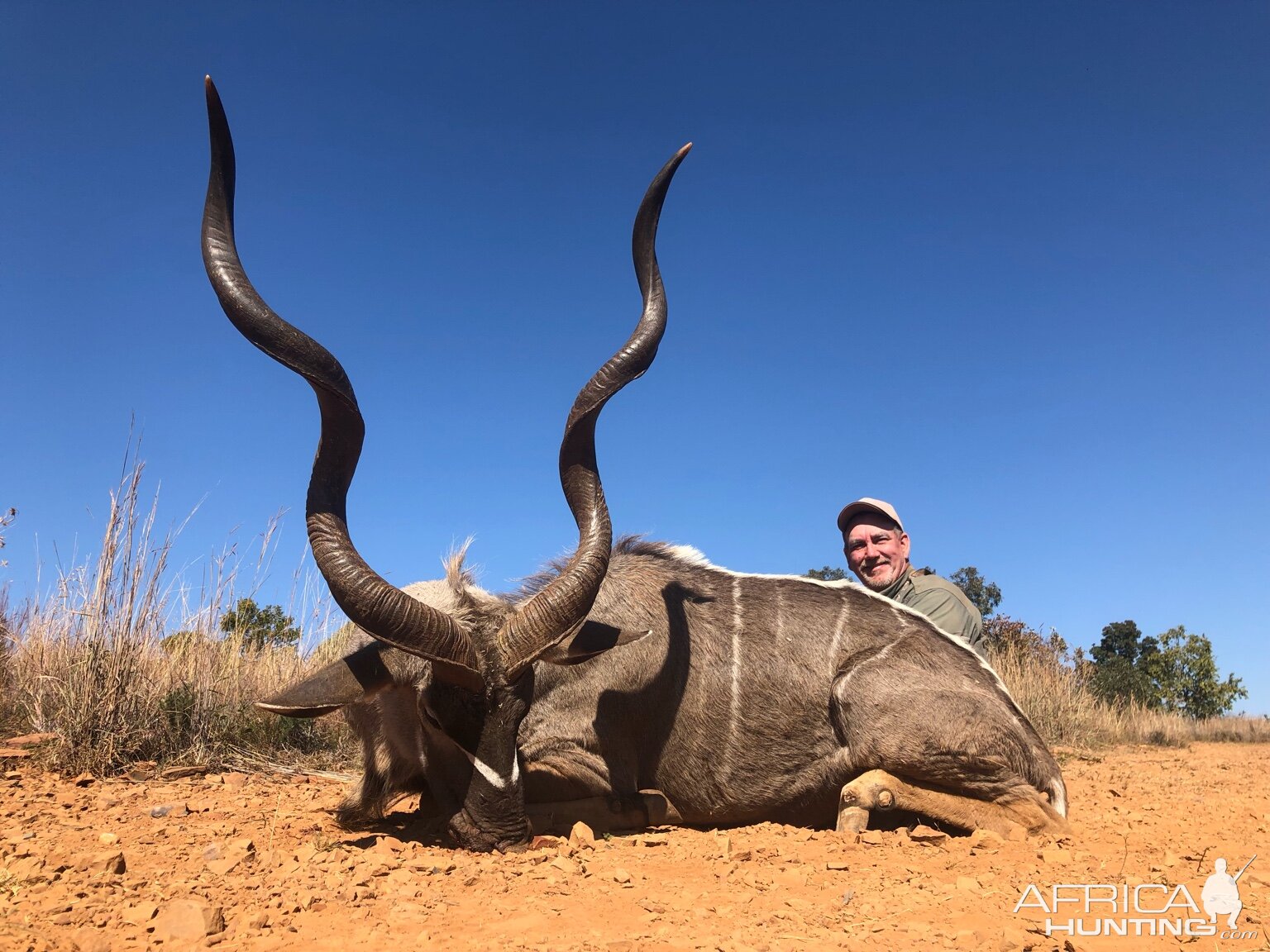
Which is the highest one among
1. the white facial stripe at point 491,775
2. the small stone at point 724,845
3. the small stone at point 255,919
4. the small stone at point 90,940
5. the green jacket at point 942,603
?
the green jacket at point 942,603

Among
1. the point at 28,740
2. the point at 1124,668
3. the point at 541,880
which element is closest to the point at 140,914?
the point at 541,880

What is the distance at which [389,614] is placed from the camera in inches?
163

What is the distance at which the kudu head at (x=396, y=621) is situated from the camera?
4172mm

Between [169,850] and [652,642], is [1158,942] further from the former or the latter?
[169,850]

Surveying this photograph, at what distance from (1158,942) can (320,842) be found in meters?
3.47

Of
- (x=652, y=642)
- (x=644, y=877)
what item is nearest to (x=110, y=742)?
→ (x=652, y=642)

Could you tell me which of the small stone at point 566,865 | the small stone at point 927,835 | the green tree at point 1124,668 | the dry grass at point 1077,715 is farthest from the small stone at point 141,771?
the green tree at point 1124,668

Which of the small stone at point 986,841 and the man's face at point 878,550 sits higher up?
the man's face at point 878,550

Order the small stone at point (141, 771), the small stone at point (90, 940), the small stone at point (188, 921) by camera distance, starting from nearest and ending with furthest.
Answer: the small stone at point (90, 940) → the small stone at point (188, 921) → the small stone at point (141, 771)

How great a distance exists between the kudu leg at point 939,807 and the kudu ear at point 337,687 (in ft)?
8.50

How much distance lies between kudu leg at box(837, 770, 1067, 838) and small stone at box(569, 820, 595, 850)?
136 centimetres

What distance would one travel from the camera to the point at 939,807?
476 cm

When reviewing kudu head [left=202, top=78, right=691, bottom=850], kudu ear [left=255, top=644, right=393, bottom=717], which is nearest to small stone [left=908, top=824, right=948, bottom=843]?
kudu head [left=202, top=78, right=691, bottom=850]

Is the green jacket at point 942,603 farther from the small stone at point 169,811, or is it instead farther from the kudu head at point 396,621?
the small stone at point 169,811
